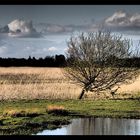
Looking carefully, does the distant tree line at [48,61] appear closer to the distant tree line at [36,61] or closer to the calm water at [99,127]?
the distant tree line at [36,61]

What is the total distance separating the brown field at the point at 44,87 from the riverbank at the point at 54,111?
8.3 inches

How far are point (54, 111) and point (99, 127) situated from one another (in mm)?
1290

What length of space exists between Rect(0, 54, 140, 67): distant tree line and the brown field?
8.1 inches

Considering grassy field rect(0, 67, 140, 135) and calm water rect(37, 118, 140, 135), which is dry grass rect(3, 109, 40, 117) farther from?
calm water rect(37, 118, 140, 135)

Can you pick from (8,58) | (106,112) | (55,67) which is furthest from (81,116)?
(8,58)

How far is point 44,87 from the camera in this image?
13.9 meters

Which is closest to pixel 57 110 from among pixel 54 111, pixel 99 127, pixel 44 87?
pixel 54 111

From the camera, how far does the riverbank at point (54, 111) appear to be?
40.8ft

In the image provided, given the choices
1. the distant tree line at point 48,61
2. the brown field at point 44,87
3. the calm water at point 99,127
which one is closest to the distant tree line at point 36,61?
the distant tree line at point 48,61

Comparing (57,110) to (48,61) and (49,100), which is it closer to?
(49,100)

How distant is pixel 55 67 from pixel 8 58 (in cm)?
127

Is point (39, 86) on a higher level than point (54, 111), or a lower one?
higher

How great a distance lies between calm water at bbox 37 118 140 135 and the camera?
12.0m

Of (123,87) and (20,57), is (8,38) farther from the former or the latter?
(123,87)
